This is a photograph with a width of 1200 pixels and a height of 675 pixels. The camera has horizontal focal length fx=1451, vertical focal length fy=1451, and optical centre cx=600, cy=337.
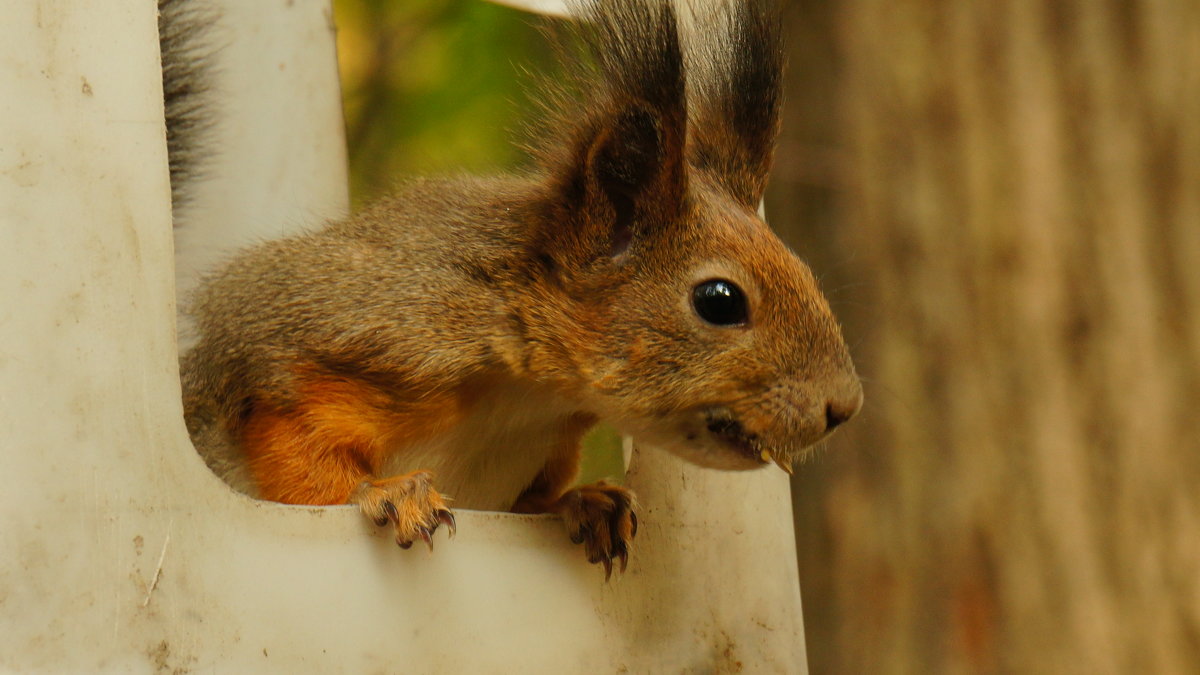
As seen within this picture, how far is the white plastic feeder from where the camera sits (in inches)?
49.9

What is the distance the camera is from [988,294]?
3016 millimetres

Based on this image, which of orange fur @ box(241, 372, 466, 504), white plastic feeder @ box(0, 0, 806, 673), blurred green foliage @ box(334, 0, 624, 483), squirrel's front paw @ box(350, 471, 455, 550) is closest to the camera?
white plastic feeder @ box(0, 0, 806, 673)

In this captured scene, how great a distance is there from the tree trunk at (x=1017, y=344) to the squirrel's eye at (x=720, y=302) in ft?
3.95

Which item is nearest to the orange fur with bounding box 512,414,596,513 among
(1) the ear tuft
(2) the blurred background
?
(1) the ear tuft

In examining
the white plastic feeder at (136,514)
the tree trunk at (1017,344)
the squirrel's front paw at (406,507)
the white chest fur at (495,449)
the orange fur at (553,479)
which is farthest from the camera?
the tree trunk at (1017,344)

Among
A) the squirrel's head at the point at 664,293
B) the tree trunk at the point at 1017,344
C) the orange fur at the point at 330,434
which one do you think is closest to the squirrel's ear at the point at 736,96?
the squirrel's head at the point at 664,293

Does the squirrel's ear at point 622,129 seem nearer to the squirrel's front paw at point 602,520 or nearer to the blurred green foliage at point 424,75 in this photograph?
the squirrel's front paw at point 602,520

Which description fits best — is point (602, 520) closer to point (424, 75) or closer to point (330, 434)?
point (330, 434)

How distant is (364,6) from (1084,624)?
197cm

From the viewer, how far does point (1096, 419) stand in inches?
115

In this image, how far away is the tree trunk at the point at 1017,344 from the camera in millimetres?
2895

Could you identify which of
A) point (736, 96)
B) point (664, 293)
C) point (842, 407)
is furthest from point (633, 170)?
point (842, 407)

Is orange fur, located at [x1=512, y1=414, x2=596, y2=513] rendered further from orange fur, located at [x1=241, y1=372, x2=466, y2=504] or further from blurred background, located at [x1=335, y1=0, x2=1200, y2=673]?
blurred background, located at [x1=335, y1=0, x2=1200, y2=673]

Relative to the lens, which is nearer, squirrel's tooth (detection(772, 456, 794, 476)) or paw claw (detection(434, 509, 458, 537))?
paw claw (detection(434, 509, 458, 537))
